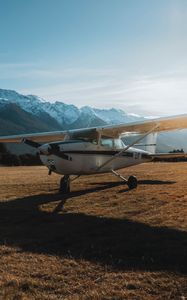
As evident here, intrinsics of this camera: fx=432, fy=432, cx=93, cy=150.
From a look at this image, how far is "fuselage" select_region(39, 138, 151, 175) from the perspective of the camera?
1593 cm

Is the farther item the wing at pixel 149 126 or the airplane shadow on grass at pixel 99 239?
the wing at pixel 149 126

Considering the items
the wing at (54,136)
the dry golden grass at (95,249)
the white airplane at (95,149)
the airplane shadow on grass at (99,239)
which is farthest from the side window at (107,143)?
the airplane shadow on grass at (99,239)

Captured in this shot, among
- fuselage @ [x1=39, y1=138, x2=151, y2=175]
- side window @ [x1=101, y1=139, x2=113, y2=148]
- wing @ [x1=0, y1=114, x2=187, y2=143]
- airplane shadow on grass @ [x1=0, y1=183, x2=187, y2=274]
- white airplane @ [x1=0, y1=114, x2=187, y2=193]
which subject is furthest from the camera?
side window @ [x1=101, y1=139, x2=113, y2=148]

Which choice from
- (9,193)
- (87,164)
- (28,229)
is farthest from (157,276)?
(9,193)

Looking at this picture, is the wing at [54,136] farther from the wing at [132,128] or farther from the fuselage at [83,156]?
the fuselage at [83,156]

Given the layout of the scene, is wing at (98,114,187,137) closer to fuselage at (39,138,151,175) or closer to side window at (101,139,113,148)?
side window at (101,139,113,148)

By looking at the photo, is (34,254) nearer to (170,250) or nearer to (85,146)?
(170,250)

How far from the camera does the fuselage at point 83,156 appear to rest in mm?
15930

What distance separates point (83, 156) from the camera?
56.0ft

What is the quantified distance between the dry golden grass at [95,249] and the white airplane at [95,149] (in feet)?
6.32

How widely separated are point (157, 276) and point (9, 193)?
12.6 metres

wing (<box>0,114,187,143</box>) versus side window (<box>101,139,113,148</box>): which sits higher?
wing (<box>0,114,187,143</box>)

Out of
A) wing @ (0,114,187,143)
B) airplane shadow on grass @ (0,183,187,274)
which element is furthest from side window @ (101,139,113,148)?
airplane shadow on grass @ (0,183,187,274)

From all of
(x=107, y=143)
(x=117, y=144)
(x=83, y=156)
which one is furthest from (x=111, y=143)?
(x=83, y=156)
